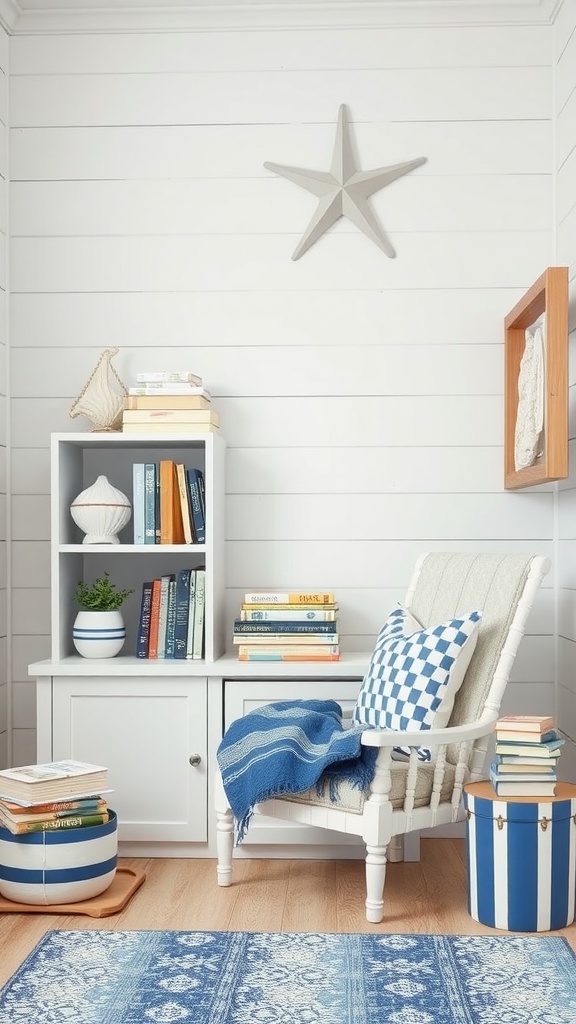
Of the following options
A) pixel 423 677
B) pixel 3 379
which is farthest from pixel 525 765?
pixel 3 379

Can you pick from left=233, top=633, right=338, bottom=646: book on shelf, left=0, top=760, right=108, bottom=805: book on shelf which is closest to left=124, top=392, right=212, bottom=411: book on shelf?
left=233, top=633, right=338, bottom=646: book on shelf

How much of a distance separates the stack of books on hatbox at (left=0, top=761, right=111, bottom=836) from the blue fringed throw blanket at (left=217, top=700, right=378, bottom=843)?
0.33 metres

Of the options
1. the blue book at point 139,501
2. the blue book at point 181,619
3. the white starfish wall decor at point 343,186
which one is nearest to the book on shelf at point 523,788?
the blue book at point 181,619

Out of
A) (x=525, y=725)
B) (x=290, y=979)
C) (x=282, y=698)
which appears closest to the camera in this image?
(x=290, y=979)

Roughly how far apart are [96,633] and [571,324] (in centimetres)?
172

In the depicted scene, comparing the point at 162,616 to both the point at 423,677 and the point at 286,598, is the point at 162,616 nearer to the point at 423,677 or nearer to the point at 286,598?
the point at 286,598

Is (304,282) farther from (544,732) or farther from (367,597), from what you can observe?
(544,732)

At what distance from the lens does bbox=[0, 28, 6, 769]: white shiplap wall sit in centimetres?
343

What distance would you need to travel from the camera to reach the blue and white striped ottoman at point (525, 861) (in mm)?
2445

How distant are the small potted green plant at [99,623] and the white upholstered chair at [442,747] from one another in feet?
2.12

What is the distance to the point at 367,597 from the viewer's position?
136 inches

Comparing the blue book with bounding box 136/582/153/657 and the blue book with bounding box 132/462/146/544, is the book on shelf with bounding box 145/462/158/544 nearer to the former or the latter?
the blue book with bounding box 132/462/146/544

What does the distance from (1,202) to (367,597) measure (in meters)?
1.77

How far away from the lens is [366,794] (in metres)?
2.52
